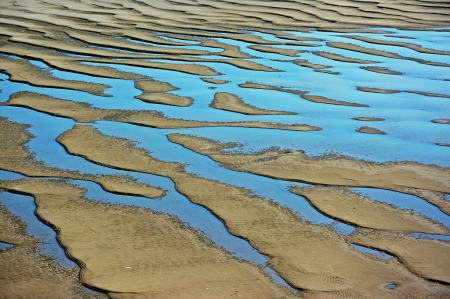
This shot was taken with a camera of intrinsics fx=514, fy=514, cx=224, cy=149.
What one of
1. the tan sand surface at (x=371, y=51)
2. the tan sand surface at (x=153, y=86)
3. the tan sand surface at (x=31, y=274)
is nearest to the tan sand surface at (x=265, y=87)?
the tan sand surface at (x=153, y=86)

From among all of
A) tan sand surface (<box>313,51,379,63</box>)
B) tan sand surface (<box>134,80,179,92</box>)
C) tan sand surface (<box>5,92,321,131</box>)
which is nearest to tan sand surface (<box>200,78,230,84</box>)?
tan sand surface (<box>134,80,179,92</box>)

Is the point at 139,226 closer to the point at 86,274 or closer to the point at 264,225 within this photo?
the point at 86,274

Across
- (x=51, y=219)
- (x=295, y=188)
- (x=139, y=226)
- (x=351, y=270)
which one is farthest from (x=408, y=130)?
(x=51, y=219)

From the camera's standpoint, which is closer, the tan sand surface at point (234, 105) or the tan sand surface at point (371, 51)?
the tan sand surface at point (234, 105)

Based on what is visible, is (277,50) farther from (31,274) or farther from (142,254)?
(31,274)

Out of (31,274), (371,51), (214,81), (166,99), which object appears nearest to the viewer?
(31,274)

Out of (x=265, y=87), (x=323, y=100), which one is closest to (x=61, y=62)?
(x=265, y=87)

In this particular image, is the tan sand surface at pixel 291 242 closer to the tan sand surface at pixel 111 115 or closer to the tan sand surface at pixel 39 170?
the tan sand surface at pixel 39 170
